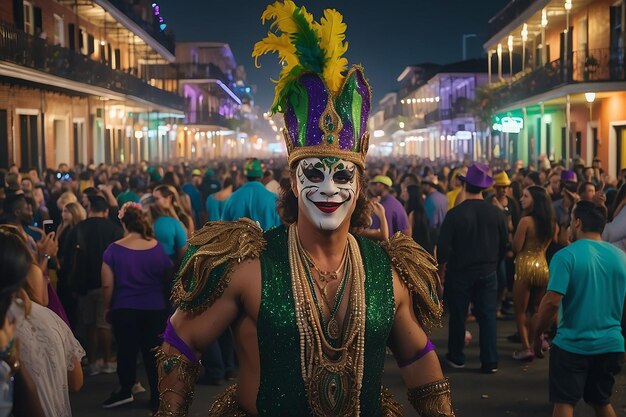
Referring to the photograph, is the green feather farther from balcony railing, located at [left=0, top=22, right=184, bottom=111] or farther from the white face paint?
balcony railing, located at [left=0, top=22, right=184, bottom=111]

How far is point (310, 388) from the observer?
3773 millimetres

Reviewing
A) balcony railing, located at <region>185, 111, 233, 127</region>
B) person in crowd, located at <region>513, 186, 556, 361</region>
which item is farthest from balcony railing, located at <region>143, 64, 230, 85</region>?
person in crowd, located at <region>513, 186, 556, 361</region>

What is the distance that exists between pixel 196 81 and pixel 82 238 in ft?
210

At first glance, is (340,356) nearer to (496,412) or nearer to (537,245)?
(496,412)

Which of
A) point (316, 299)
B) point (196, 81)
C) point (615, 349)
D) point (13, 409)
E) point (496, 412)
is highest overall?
point (196, 81)

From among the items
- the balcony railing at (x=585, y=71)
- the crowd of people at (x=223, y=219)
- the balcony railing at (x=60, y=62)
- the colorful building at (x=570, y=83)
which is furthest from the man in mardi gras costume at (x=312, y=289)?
the balcony railing at (x=585, y=71)

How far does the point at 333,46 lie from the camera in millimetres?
4004

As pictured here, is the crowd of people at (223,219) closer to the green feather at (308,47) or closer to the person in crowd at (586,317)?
the person in crowd at (586,317)

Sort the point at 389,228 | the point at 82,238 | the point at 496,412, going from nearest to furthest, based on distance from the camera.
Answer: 1. the point at 496,412
2. the point at 82,238
3. the point at 389,228

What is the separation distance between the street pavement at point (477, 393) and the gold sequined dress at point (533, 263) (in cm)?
82

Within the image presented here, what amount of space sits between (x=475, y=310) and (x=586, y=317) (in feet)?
11.6

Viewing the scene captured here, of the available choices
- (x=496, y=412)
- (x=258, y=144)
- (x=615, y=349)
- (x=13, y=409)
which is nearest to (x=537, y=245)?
(x=496, y=412)

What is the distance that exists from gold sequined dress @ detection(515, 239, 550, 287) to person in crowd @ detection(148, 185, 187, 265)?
131 inches

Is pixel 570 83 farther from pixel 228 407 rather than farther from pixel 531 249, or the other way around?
pixel 228 407
